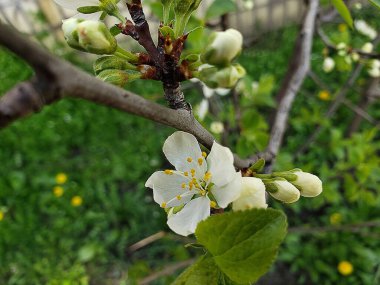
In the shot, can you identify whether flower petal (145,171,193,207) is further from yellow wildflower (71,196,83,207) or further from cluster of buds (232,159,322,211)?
yellow wildflower (71,196,83,207)

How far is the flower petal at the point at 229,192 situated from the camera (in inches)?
24.8

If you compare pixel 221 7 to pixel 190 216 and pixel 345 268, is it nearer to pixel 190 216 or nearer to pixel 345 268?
pixel 190 216

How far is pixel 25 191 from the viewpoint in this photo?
264 centimetres

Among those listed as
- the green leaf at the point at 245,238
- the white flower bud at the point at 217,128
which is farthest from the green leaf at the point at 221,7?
the green leaf at the point at 245,238

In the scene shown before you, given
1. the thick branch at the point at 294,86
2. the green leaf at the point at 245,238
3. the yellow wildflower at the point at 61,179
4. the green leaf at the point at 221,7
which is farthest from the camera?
the yellow wildflower at the point at 61,179

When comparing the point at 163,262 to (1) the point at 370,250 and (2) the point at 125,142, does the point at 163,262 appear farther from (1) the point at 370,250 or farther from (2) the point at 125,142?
(1) the point at 370,250

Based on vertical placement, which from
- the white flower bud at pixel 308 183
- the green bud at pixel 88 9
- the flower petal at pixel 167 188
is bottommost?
the flower petal at pixel 167 188

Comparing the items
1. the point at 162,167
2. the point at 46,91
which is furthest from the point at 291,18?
the point at 46,91

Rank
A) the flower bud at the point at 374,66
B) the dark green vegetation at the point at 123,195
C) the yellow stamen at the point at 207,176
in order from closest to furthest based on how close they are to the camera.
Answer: the yellow stamen at the point at 207,176 < the flower bud at the point at 374,66 < the dark green vegetation at the point at 123,195

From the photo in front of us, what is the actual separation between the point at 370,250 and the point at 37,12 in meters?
3.08

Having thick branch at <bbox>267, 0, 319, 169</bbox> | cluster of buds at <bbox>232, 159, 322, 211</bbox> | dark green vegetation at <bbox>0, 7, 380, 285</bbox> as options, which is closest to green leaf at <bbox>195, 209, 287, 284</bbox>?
cluster of buds at <bbox>232, 159, 322, 211</bbox>

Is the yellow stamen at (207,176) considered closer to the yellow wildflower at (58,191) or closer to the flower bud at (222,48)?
the flower bud at (222,48)

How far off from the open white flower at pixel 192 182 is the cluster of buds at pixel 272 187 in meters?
0.02

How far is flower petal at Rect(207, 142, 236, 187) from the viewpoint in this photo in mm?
661
